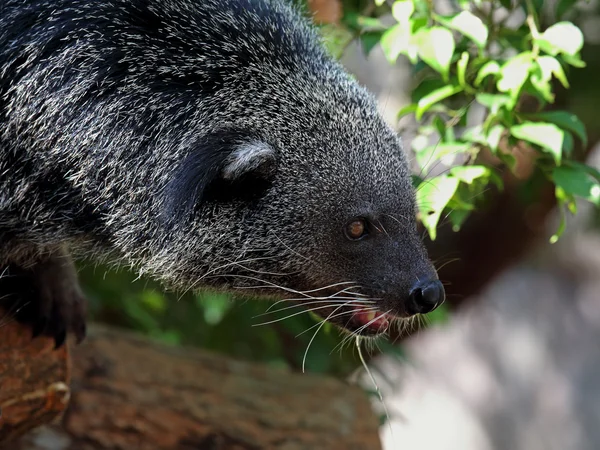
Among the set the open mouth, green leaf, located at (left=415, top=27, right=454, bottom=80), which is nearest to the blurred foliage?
green leaf, located at (left=415, top=27, right=454, bottom=80)

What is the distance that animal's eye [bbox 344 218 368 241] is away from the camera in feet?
9.99

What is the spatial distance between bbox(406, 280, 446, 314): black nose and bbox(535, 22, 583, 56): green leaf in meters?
0.93

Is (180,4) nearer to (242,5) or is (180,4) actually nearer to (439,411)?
(242,5)

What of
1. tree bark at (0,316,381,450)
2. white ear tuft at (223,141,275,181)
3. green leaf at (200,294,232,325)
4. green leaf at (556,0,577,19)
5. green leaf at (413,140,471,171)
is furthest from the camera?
green leaf at (200,294,232,325)

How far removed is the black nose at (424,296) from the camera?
117 inches

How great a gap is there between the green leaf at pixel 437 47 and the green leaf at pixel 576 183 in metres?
0.59

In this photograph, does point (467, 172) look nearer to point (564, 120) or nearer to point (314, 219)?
point (564, 120)

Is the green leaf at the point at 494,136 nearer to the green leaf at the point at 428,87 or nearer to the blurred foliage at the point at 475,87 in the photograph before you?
the blurred foliage at the point at 475,87

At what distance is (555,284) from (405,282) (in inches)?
359

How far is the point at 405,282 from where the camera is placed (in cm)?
302

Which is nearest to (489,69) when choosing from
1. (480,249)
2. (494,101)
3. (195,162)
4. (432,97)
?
(494,101)

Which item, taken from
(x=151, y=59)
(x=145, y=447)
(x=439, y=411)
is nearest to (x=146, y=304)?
(x=145, y=447)

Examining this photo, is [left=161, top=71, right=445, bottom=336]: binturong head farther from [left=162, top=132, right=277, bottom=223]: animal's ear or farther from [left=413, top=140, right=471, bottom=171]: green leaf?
[left=413, top=140, right=471, bottom=171]: green leaf

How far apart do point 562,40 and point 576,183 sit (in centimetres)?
52
